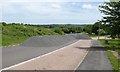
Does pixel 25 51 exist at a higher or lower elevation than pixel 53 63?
lower

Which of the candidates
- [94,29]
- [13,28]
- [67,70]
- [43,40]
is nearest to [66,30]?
[94,29]

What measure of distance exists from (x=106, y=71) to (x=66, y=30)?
355 ft

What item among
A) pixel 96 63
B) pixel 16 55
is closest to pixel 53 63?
pixel 96 63

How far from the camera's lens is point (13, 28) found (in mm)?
69000

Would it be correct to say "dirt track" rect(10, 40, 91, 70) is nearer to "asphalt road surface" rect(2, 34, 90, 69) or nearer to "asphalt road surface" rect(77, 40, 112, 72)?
"asphalt road surface" rect(77, 40, 112, 72)

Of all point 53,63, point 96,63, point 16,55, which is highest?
point 53,63

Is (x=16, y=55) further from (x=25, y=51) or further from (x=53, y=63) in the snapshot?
(x=53, y=63)

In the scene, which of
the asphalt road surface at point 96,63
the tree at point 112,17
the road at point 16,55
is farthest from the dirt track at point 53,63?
the tree at point 112,17

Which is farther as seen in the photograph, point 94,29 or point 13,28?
point 94,29

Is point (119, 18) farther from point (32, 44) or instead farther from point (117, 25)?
point (32, 44)

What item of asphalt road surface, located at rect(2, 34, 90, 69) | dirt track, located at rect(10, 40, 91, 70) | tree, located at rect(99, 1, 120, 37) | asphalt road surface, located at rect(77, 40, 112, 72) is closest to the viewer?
dirt track, located at rect(10, 40, 91, 70)

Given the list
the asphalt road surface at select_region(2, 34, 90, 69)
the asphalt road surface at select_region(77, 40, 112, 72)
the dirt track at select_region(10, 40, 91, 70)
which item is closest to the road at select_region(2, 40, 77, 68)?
the asphalt road surface at select_region(2, 34, 90, 69)

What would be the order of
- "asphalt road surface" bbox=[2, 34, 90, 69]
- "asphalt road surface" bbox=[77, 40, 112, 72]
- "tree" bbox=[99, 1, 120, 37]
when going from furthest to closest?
"tree" bbox=[99, 1, 120, 37], "asphalt road surface" bbox=[2, 34, 90, 69], "asphalt road surface" bbox=[77, 40, 112, 72]

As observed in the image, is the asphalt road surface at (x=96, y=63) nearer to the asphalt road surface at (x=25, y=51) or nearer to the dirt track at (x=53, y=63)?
the dirt track at (x=53, y=63)
